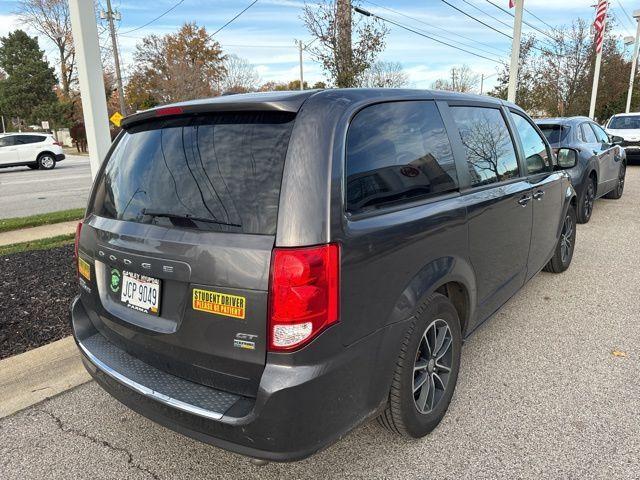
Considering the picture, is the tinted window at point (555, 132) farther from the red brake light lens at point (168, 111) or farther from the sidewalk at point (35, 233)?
the sidewalk at point (35, 233)

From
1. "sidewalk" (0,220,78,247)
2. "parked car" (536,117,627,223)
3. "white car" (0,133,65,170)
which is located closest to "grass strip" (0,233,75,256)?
"sidewalk" (0,220,78,247)

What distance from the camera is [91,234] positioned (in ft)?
8.22

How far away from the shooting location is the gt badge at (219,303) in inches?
73.3

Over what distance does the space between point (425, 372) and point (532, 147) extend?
101 inches

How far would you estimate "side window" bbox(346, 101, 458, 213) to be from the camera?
2104 millimetres

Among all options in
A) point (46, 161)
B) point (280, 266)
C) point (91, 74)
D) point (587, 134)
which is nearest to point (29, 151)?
point (46, 161)

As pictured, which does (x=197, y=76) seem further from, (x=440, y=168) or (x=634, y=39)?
(x=440, y=168)

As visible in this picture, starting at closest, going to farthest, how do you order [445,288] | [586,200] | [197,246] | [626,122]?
[197,246] → [445,288] → [586,200] → [626,122]

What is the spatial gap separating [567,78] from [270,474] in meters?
29.3

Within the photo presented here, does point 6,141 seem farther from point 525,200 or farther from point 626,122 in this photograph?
point 626,122

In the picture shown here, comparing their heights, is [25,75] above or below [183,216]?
above

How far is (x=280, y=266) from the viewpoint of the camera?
1805mm

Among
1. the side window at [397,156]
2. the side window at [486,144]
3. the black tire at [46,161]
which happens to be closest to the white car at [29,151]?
the black tire at [46,161]

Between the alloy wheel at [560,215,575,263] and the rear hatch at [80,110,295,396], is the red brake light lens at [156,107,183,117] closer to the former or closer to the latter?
the rear hatch at [80,110,295,396]
